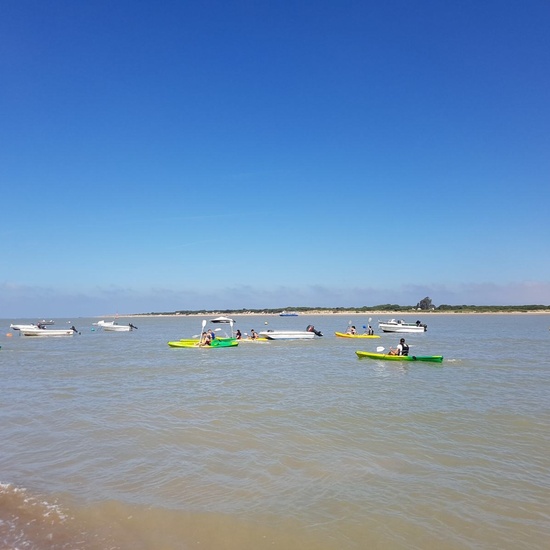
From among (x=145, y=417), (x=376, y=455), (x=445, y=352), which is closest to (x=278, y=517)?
(x=376, y=455)

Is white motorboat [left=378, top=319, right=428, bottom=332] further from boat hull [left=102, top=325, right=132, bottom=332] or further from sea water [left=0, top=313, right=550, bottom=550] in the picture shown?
boat hull [left=102, top=325, right=132, bottom=332]

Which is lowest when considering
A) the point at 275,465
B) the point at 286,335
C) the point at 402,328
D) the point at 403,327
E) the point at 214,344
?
the point at 275,465

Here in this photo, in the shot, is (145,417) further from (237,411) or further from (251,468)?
(251,468)

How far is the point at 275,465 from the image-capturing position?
374 inches

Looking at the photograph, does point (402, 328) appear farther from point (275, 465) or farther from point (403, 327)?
point (275, 465)

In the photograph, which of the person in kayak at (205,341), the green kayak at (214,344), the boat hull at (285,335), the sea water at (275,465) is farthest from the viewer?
the boat hull at (285,335)

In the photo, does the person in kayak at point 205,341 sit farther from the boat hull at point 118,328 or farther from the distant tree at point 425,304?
the distant tree at point 425,304

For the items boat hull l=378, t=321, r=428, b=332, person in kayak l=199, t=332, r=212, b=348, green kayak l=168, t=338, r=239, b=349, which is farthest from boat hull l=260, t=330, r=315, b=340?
boat hull l=378, t=321, r=428, b=332

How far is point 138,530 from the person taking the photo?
6844mm

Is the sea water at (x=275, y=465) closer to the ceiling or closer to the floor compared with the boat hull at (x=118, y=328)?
closer to the ceiling

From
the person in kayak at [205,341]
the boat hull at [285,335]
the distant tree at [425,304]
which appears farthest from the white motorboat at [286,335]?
the distant tree at [425,304]

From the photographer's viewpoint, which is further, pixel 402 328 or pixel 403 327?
pixel 403 327

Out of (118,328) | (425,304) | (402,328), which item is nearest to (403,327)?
(402,328)

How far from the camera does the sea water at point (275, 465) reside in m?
6.82
